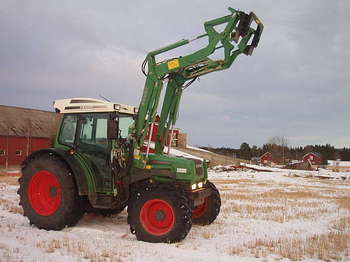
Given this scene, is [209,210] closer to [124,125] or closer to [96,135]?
[124,125]

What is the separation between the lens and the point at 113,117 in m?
7.95

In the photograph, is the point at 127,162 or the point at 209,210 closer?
the point at 127,162

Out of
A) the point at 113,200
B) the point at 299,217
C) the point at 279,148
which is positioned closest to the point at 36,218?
the point at 113,200

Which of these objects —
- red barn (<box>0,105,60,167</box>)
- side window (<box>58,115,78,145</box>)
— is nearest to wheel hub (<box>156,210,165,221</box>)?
side window (<box>58,115,78,145</box>)

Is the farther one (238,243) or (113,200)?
(113,200)

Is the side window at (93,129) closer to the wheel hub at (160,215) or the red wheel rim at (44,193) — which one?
the red wheel rim at (44,193)

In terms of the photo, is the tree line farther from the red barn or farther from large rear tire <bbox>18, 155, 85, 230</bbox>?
large rear tire <bbox>18, 155, 85, 230</bbox>

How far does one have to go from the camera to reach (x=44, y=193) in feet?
27.4

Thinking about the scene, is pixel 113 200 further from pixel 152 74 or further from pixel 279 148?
pixel 279 148

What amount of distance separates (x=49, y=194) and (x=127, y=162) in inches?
77.8

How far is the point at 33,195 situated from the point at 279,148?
350 feet

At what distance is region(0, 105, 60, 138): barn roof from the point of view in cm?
3894

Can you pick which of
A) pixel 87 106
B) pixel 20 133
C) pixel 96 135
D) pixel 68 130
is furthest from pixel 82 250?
pixel 20 133

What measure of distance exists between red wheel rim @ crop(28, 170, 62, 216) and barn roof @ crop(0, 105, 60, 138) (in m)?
30.5
